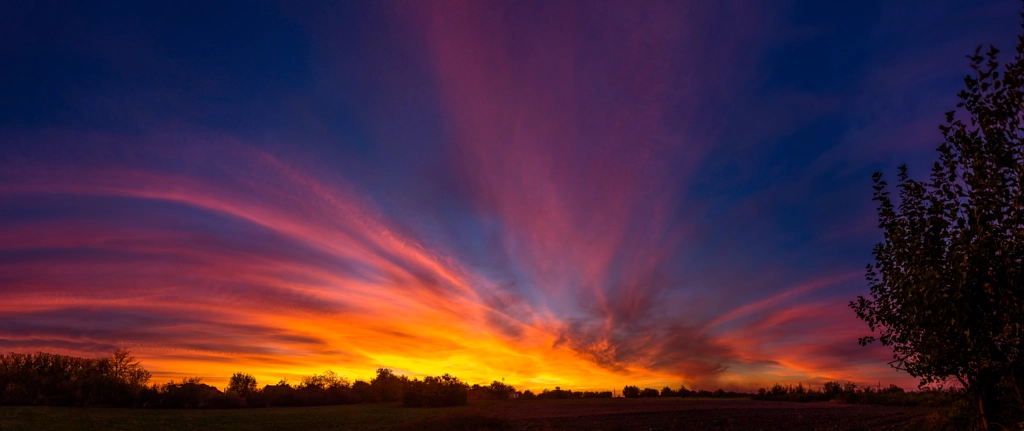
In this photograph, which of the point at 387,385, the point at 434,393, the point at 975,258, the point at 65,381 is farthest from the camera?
the point at 387,385

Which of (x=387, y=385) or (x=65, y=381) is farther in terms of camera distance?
(x=387, y=385)

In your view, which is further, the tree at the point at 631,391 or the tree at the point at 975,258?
the tree at the point at 631,391

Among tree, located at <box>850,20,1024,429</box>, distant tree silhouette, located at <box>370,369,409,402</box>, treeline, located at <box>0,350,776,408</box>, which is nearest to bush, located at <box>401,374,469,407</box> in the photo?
treeline, located at <box>0,350,776,408</box>

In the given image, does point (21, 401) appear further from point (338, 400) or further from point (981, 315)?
point (981, 315)

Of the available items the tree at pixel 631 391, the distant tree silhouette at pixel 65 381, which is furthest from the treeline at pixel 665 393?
the distant tree silhouette at pixel 65 381

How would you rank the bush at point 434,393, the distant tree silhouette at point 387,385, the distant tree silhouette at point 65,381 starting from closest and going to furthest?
the distant tree silhouette at point 65,381 → the bush at point 434,393 → the distant tree silhouette at point 387,385

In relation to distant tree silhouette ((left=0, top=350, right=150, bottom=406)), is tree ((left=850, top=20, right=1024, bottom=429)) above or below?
above

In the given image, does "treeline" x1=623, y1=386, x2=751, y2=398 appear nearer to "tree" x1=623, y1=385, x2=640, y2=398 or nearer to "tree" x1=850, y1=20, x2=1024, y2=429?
"tree" x1=623, y1=385, x2=640, y2=398

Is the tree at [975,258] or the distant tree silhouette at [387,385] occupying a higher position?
the tree at [975,258]

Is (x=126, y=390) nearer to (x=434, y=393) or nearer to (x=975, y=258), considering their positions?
(x=434, y=393)

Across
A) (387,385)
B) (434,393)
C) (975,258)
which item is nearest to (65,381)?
(434,393)

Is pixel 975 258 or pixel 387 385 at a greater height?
pixel 975 258

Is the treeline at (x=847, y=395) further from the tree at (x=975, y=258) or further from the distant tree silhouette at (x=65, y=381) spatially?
the distant tree silhouette at (x=65, y=381)

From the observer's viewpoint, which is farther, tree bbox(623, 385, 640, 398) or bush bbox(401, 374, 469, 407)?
tree bbox(623, 385, 640, 398)
